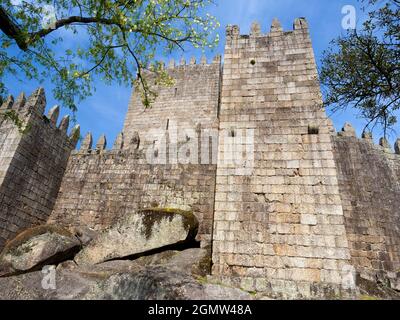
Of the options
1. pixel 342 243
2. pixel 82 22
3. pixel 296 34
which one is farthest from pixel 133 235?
pixel 296 34

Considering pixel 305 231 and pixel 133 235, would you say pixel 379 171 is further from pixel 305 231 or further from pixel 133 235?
pixel 133 235

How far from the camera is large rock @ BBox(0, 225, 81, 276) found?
8023 millimetres

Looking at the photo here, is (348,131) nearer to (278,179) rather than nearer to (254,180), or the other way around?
(278,179)

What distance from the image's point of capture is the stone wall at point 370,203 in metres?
9.48

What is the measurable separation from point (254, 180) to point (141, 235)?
395 centimetres

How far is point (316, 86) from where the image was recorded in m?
7.32

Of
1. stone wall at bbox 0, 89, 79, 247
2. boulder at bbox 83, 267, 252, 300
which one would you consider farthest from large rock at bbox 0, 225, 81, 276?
boulder at bbox 83, 267, 252, 300

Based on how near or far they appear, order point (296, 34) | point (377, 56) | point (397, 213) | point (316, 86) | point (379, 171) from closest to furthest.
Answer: point (377, 56)
point (316, 86)
point (296, 34)
point (397, 213)
point (379, 171)

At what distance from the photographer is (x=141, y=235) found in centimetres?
852

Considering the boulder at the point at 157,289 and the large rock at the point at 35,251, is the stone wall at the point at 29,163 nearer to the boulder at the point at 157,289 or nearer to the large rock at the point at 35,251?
the large rock at the point at 35,251

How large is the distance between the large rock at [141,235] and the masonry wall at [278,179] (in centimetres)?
250

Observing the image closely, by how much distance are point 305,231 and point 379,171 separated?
24.5ft

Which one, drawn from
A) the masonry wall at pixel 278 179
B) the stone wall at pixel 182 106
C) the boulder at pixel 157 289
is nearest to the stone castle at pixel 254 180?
the masonry wall at pixel 278 179
